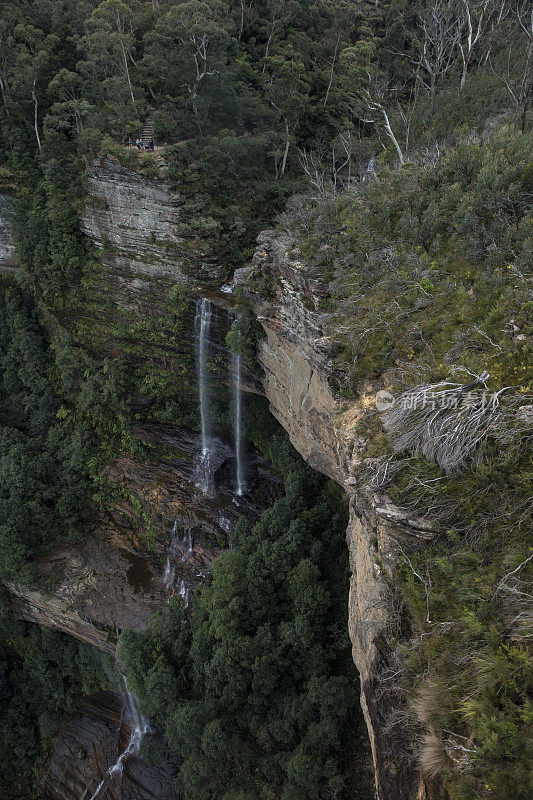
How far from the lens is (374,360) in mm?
8922

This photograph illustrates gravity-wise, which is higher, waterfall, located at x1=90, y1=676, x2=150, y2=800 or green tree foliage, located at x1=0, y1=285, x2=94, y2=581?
green tree foliage, located at x1=0, y1=285, x2=94, y2=581

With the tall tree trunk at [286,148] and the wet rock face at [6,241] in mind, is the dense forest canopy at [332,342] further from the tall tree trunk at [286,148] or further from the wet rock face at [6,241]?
the wet rock face at [6,241]

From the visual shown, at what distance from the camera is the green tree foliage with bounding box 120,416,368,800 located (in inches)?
427

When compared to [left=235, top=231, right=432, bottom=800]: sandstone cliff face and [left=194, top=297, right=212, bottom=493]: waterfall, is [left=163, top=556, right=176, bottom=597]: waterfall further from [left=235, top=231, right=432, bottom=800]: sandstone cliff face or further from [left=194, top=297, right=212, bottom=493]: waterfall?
[left=235, top=231, right=432, bottom=800]: sandstone cliff face

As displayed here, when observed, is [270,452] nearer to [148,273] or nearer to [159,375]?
[159,375]

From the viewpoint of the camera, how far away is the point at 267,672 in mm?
11625

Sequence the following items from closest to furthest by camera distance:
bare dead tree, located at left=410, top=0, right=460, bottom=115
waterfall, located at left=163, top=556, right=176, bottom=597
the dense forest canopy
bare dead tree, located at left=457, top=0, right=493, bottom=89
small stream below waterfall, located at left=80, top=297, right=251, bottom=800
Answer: the dense forest canopy → bare dead tree, located at left=410, top=0, right=460, bottom=115 → bare dead tree, located at left=457, top=0, right=493, bottom=89 → small stream below waterfall, located at left=80, top=297, right=251, bottom=800 → waterfall, located at left=163, top=556, right=176, bottom=597

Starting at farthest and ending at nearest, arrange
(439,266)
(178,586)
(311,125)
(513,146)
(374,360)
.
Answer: (311,125) → (178,586) → (513,146) → (439,266) → (374,360)

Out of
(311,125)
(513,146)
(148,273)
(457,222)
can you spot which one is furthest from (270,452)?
(311,125)

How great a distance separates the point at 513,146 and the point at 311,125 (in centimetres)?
1358

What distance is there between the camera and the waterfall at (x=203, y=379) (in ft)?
53.9

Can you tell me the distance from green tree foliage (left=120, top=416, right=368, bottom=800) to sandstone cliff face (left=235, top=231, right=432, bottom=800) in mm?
2736

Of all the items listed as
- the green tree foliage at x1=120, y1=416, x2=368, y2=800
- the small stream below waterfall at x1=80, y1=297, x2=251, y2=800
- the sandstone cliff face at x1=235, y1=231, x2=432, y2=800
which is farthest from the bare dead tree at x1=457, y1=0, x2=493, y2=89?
the green tree foliage at x1=120, y1=416, x2=368, y2=800

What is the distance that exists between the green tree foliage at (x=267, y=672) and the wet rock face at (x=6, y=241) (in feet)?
54.6
